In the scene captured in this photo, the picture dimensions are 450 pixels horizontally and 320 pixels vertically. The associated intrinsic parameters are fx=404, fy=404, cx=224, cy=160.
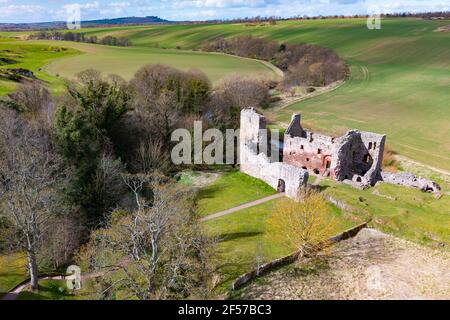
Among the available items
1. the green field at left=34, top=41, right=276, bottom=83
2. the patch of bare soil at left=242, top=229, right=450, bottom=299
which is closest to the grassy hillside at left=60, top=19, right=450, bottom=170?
the green field at left=34, top=41, right=276, bottom=83

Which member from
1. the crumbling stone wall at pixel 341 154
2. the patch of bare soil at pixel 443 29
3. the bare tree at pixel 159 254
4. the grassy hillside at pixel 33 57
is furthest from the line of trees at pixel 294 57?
the bare tree at pixel 159 254

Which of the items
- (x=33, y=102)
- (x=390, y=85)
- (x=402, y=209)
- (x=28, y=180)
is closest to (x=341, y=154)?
(x=402, y=209)

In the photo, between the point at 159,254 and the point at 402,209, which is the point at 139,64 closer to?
the point at 159,254
